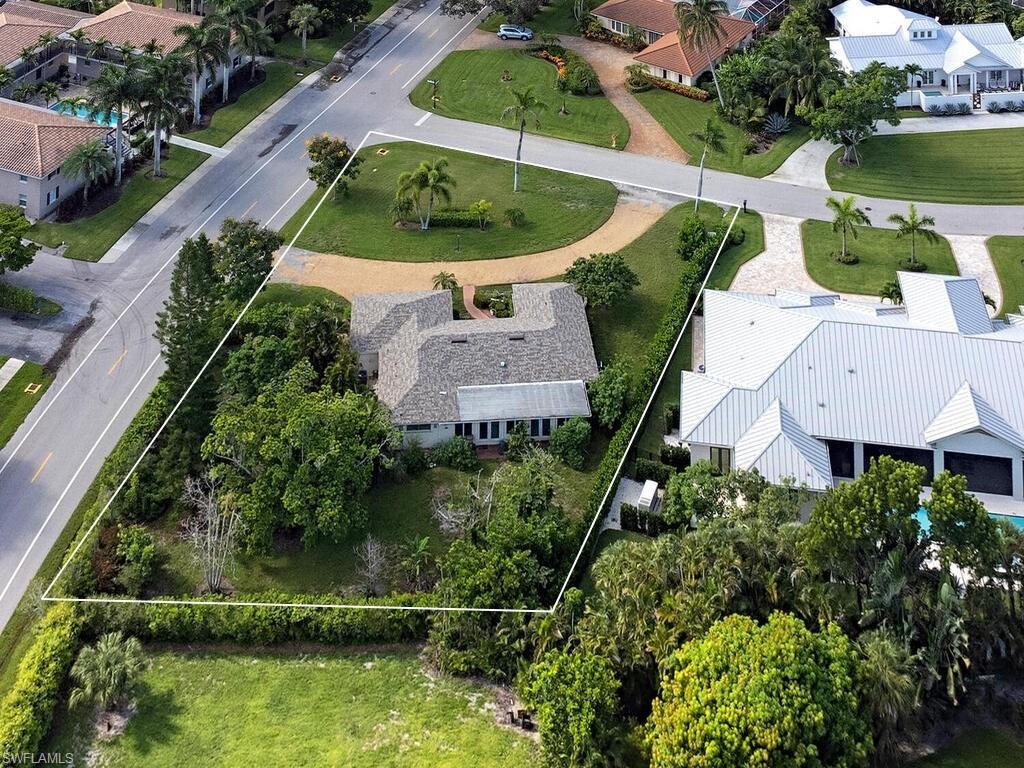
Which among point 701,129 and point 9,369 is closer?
point 9,369

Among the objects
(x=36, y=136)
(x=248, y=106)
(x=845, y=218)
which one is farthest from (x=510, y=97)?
(x=36, y=136)

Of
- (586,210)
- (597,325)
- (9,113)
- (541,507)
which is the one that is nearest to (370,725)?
(541,507)

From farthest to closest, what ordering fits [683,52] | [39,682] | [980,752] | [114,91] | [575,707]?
[683,52] < [114,91] < [39,682] < [980,752] < [575,707]

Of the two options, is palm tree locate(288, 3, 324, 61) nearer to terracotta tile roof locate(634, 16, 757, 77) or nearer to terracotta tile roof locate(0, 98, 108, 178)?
terracotta tile roof locate(0, 98, 108, 178)

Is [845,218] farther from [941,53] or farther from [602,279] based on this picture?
[941,53]

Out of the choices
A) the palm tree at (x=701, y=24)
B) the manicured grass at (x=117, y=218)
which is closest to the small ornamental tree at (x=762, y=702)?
the manicured grass at (x=117, y=218)

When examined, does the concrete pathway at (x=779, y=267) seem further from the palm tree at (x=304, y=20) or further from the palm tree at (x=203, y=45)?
the palm tree at (x=304, y=20)

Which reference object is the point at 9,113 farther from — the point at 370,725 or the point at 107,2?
the point at 370,725
